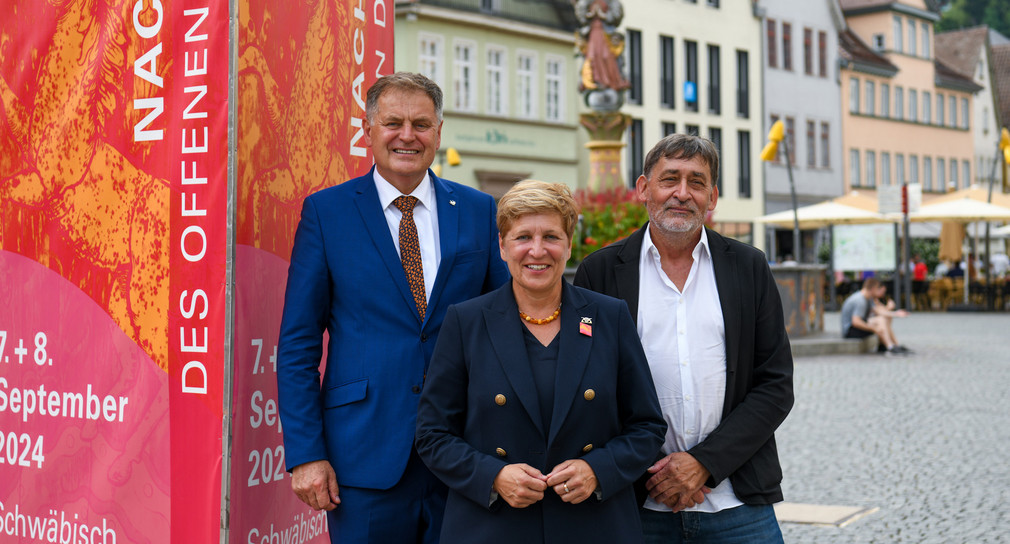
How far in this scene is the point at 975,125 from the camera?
2457 inches

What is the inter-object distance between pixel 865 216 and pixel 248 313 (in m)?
25.8

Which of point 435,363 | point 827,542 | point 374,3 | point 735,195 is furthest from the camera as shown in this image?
point 735,195

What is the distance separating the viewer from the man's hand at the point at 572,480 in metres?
2.95

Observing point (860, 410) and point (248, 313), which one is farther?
Result: point (860, 410)

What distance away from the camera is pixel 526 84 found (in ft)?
118

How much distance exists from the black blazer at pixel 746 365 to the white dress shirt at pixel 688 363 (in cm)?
3

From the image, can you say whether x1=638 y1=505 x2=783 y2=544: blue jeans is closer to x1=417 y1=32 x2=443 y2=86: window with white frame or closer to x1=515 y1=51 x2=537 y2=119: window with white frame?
x1=417 y1=32 x2=443 y2=86: window with white frame

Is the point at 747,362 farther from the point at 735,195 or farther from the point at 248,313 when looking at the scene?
the point at 735,195

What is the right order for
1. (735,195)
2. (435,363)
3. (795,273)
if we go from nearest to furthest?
(435,363), (795,273), (735,195)

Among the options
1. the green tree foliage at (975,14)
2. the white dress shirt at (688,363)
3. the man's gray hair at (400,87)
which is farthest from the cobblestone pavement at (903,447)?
the green tree foliage at (975,14)

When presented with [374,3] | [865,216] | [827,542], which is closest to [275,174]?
[374,3]

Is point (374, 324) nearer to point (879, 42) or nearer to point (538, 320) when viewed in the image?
point (538, 320)

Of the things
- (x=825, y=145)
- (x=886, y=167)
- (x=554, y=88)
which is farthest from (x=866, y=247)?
(x=886, y=167)

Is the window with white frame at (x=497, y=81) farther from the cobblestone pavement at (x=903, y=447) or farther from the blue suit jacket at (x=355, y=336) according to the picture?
the blue suit jacket at (x=355, y=336)
